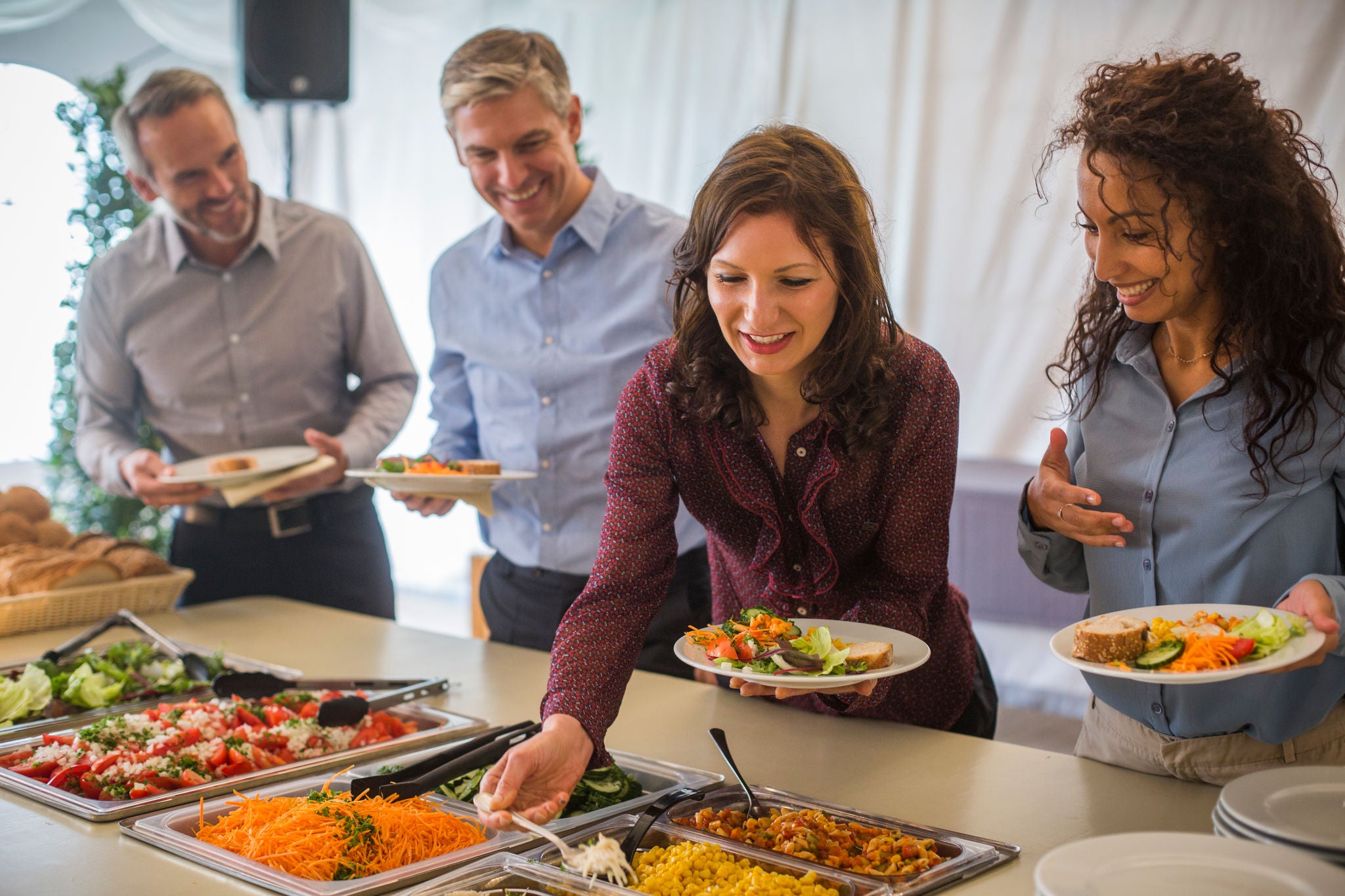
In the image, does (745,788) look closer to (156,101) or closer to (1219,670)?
(1219,670)

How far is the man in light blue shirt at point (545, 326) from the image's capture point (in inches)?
98.6

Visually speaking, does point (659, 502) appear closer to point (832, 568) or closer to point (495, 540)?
point (832, 568)

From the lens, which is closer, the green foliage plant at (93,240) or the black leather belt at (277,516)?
the black leather belt at (277,516)

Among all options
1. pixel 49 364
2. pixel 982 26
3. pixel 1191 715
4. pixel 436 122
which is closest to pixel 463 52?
pixel 1191 715

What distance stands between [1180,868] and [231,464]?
2.22 m

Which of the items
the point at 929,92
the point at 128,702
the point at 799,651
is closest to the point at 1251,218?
the point at 799,651

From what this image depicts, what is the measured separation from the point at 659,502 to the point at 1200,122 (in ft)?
3.01

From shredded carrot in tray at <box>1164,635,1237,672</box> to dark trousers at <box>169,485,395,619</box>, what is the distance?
232cm

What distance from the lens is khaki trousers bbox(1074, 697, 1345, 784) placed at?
159 cm

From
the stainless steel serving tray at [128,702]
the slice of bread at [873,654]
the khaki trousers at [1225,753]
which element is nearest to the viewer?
the slice of bread at [873,654]

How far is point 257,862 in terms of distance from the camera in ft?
4.50

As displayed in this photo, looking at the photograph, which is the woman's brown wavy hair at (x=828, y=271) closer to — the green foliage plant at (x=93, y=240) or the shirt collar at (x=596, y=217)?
the shirt collar at (x=596, y=217)

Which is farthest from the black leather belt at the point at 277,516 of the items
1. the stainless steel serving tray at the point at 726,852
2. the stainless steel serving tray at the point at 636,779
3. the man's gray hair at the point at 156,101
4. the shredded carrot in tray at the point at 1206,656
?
the shredded carrot in tray at the point at 1206,656

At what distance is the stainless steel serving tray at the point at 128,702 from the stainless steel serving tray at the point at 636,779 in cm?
46
